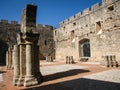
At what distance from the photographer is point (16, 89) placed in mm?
5230

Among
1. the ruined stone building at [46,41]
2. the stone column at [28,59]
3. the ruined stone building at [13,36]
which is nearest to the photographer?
the stone column at [28,59]

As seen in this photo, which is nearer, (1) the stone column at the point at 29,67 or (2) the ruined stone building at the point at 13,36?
(1) the stone column at the point at 29,67

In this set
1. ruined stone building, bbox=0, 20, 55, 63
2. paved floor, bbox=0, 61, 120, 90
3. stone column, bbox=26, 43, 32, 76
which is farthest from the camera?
ruined stone building, bbox=0, 20, 55, 63

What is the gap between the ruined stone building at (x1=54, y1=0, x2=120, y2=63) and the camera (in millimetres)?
12906

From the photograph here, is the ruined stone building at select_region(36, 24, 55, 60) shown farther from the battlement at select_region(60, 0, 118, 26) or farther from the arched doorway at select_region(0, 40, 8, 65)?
the battlement at select_region(60, 0, 118, 26)

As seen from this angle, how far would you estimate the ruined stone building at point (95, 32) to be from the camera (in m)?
12.9

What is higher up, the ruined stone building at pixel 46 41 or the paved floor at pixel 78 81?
the ruined stone building at pixel 46 41

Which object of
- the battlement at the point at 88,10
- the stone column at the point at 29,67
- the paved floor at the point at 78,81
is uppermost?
the battlement at the point at 88,10

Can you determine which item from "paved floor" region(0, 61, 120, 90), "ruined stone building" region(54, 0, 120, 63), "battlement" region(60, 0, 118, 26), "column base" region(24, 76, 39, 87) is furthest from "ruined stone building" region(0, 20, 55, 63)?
"column base" region(24, 76, 39, 87)

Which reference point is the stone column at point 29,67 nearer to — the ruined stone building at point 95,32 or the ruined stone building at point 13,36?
the ruined stone building at point 95,32

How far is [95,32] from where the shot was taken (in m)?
15.1

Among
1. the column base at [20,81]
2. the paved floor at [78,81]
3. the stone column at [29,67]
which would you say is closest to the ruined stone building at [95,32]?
the paved floor at [78,81]

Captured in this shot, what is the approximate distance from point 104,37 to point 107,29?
878 mm

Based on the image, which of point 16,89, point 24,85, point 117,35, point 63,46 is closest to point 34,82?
point 24,85
